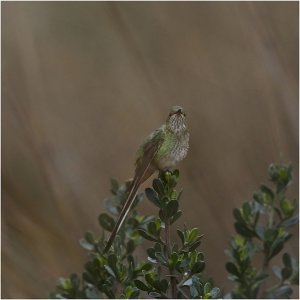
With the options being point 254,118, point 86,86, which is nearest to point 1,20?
point 86,86

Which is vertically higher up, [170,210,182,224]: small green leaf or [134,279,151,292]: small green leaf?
[170,210,182,224]: small green leaf

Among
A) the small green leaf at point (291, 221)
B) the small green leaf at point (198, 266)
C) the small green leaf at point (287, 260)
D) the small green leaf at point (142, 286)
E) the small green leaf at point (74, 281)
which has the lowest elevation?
the small green leaf at point (142, 286)

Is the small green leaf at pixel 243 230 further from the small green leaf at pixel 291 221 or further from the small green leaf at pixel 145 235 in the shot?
the small green leaf at pixel 145 235

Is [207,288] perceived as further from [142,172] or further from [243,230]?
[243,230]

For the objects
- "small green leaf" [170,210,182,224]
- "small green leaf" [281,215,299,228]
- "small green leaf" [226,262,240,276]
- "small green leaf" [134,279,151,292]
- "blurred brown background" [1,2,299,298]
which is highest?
"blurred brown background" [1,2,299,298]

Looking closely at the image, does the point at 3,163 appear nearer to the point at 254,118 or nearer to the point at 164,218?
the point at 254,118

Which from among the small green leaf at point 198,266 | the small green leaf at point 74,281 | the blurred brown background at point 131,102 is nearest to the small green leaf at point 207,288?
the small green leaf at point 198,266

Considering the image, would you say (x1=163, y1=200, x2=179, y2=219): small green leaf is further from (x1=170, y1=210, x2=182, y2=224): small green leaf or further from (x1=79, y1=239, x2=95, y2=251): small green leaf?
(x1=79, y1=239, x2=95, y2=251): small green leaf

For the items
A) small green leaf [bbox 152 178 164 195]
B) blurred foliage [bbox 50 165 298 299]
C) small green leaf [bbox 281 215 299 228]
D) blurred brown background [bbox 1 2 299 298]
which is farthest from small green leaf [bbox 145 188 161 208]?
blurred brown background [bbox 1 2 299 298]
